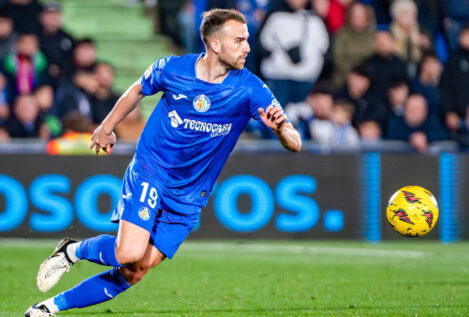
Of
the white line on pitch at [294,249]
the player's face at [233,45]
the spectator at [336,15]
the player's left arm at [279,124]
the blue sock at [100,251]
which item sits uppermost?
the player's face at [233,45]

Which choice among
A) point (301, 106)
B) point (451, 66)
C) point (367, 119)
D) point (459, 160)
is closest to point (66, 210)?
point (301, 106)

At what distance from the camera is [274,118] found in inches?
217

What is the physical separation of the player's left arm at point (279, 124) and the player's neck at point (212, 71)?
0.55 meters

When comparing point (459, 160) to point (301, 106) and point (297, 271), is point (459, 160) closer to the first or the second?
point (301, 106)

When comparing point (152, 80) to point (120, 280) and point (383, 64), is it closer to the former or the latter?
point (120, 280)

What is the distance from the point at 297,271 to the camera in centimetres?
981

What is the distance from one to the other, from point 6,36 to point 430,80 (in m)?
6.88

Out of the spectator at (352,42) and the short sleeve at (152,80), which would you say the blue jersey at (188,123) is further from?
the spectator at (352,42)

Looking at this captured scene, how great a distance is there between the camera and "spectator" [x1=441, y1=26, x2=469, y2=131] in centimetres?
1412

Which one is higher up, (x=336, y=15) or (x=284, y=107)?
(x=336, y=15)

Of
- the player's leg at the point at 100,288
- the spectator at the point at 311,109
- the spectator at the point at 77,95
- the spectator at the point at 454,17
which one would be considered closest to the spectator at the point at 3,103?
the spectator at the point at 77,95

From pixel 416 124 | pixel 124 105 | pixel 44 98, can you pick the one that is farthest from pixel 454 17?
→ pixel 124 105

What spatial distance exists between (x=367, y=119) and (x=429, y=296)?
6.48 metres

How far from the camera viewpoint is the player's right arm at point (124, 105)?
605 centimetres
